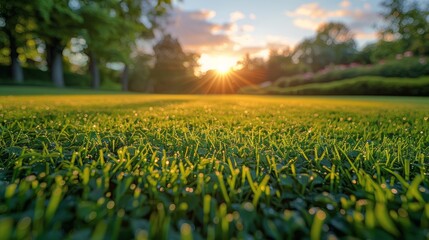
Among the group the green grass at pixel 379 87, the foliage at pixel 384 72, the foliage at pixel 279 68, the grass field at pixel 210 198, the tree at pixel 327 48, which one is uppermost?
the tree at pixel 327 48

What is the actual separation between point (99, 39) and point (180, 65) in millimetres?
14783

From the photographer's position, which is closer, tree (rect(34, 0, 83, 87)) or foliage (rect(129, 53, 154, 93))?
tree (rect(34, 0, 83, 87))

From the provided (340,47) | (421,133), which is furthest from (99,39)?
(340,47)

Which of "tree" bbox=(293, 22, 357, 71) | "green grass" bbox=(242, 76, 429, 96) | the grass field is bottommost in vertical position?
the grass field

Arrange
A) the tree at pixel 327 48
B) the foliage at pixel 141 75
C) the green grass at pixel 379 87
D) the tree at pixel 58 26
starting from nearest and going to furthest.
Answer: the green grass at pixel 379 87 < the tree at pixel 58 26 < the foliage at pixel 141 75 < the tree at pixel 327 48

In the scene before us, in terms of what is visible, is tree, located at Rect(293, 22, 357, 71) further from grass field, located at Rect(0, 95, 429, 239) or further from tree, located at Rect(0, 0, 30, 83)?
grass field, located at Rect(0, 95, 429, 239)

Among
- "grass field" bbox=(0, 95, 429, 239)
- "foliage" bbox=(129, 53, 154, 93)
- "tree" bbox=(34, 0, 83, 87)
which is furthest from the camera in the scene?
"foliage" bbox=(129, 53, 154, 93)

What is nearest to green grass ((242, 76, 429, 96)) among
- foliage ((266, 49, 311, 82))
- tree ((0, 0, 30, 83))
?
tree ((0, 0, 30, 83))

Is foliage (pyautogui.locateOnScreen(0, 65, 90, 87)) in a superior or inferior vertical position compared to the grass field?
superior

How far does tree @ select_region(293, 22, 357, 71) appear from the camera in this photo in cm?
4066

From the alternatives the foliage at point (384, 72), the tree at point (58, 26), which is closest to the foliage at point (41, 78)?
the tree at point (58, 26)

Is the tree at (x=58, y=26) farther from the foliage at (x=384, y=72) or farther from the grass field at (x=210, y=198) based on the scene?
the grass field at (x=210, y=198)

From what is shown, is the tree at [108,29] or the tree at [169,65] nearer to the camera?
the tree at [108,29]

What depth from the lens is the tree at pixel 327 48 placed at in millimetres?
40656
